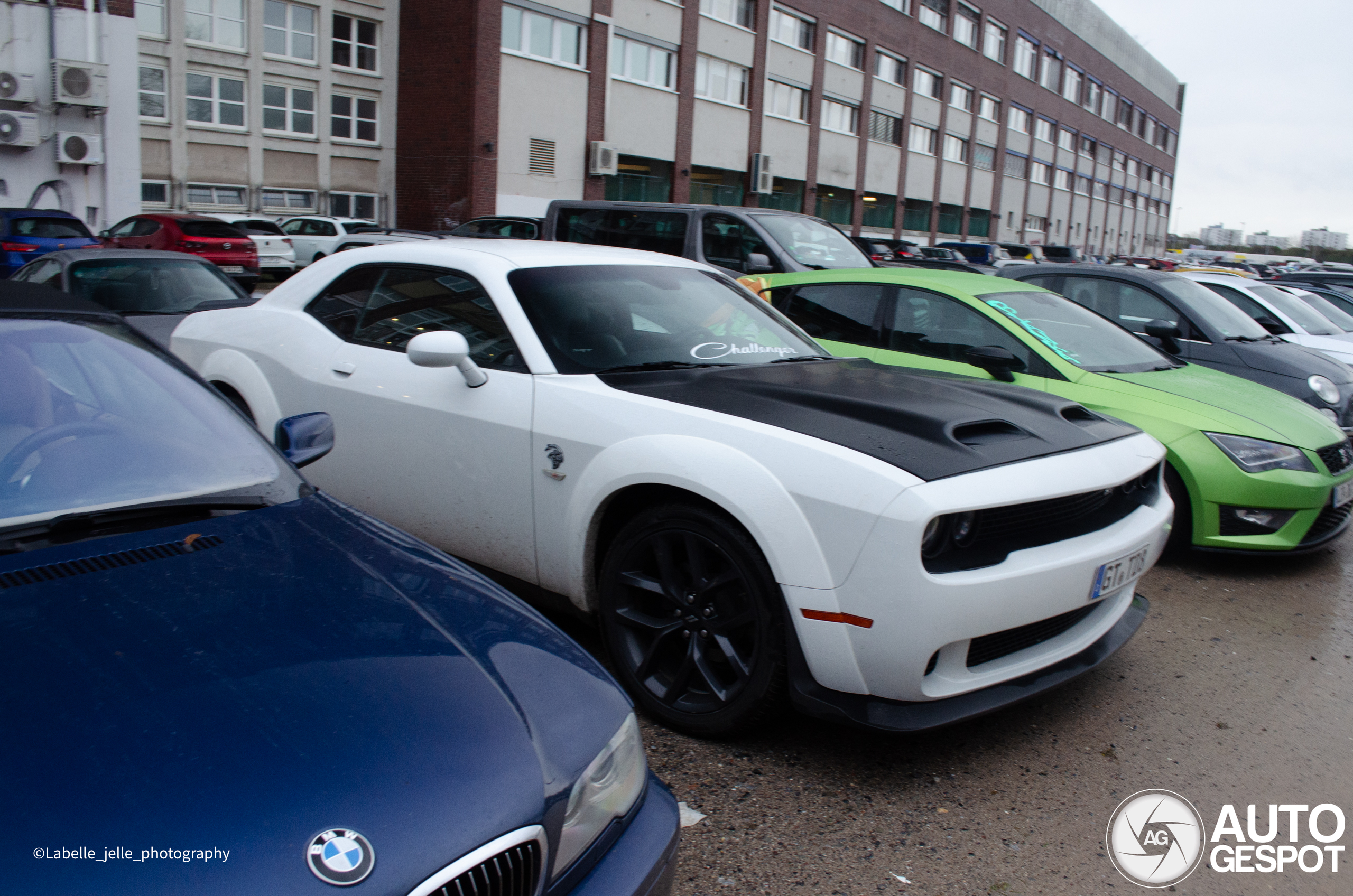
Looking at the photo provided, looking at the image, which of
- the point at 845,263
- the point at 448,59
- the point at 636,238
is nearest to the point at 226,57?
the point at 448,59

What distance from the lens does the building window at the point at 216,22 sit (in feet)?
82.7

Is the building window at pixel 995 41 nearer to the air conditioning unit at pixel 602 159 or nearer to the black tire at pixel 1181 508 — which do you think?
the air conditioning unit at pixel 602 159

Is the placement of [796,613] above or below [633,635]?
above

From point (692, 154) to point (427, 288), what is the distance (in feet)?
99.0

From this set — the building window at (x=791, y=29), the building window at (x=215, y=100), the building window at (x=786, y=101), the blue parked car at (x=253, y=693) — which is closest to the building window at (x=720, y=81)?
the building window at (x=786, y=101)

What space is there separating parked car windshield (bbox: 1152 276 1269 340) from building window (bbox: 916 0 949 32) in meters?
38.9

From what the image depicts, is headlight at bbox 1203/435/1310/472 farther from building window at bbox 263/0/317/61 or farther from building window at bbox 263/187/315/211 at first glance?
building window at bbox 263/0/317/61

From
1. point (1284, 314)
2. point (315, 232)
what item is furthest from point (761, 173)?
point (1284, 314)

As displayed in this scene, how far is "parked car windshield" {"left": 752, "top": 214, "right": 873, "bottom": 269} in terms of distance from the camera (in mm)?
A: 9734

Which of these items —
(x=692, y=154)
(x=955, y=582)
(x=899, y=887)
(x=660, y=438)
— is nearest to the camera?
(x=899, y=887)

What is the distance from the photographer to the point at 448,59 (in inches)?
1053

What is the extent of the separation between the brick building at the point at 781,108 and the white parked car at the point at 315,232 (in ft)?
12.4

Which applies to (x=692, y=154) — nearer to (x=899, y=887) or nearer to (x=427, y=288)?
(x=427, y=288)

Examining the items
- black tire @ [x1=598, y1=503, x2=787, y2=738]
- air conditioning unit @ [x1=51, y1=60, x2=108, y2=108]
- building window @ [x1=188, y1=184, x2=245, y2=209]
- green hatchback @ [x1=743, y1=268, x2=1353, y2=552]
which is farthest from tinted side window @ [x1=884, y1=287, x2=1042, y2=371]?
building window @ [x1=188, y1=184, x2=245, y2=209]
